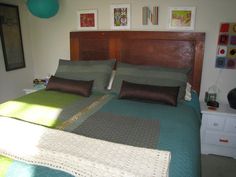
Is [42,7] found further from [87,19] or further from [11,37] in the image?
[11,37]

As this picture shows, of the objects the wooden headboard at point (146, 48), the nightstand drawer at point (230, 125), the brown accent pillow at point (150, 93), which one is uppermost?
the wooden headboard at point (146, 48)

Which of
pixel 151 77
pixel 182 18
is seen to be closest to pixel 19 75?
pixel 151 77

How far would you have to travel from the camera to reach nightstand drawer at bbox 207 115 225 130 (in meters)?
2.28

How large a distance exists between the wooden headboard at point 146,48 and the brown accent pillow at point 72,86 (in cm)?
63

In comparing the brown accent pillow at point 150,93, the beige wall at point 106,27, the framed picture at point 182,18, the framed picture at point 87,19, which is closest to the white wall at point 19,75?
the beige wall at point 106,27

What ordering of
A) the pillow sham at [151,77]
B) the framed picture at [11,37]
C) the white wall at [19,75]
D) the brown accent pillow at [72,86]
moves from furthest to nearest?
the white wall at [19,75]
the framed picture at [11,37]
the brown accent pillow at [72,86]
the pillow sham at [151,77]

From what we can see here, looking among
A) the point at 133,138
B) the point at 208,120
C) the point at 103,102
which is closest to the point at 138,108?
the point at 103,102

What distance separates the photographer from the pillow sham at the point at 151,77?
2209mm

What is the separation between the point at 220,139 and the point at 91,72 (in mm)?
1643

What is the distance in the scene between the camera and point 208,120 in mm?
2318

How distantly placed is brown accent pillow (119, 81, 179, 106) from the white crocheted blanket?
0.94 m

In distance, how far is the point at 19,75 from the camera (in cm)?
314

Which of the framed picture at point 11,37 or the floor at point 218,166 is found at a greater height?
the framed picture at point 11,37

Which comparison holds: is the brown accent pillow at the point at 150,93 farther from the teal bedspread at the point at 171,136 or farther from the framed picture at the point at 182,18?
the framed picture at the point at 182,18
